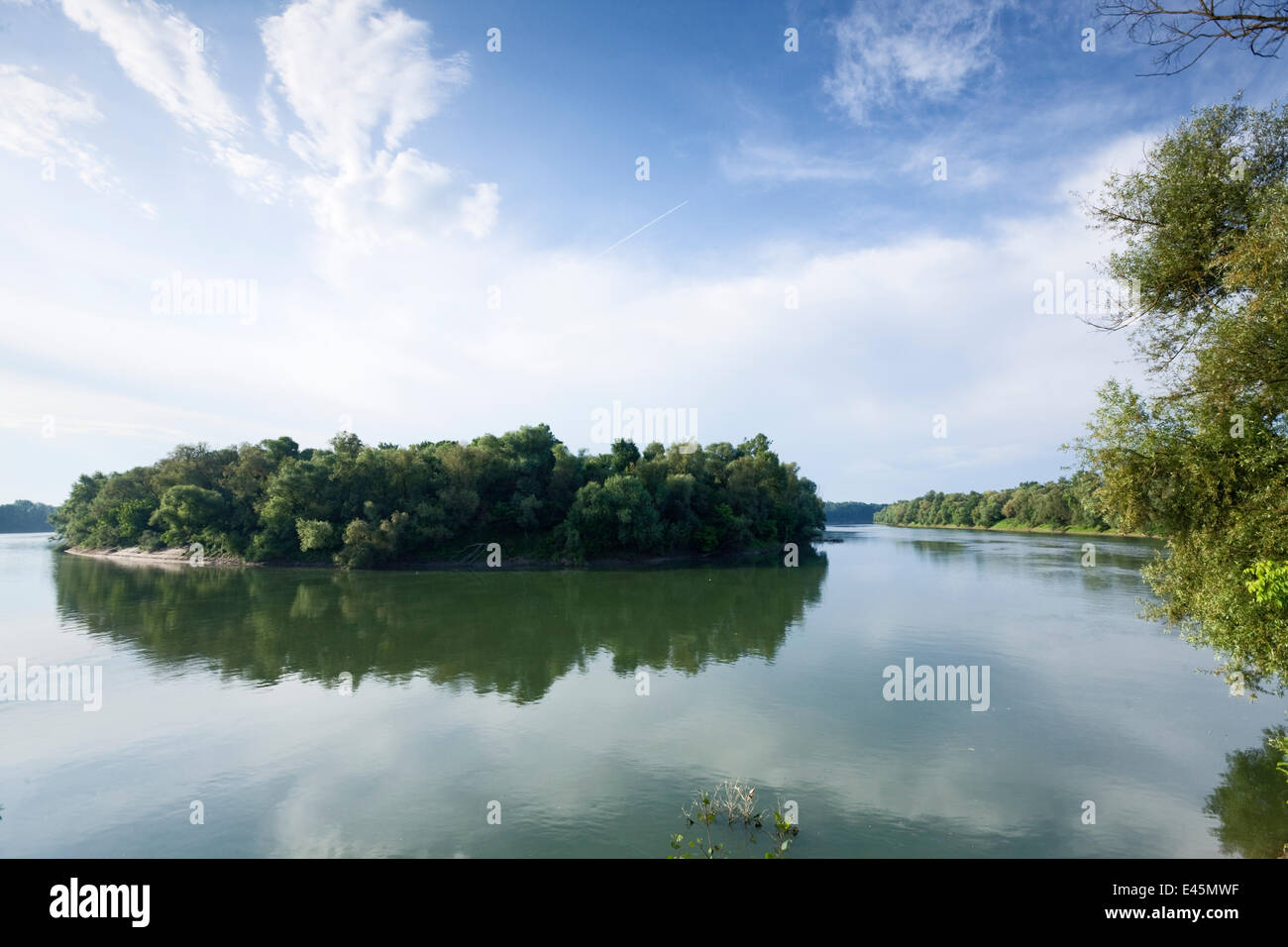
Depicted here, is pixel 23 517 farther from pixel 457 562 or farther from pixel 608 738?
pixel 608 738

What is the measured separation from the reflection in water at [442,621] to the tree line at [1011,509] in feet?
206

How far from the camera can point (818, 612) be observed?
115 ft

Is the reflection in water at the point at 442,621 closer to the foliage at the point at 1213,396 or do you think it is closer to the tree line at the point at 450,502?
the tree line at the point at 450,502

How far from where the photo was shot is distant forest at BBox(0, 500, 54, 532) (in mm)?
174250

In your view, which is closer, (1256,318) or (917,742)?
(1256,318)

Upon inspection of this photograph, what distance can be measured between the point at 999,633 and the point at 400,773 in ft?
88.4

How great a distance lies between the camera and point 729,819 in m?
10.8

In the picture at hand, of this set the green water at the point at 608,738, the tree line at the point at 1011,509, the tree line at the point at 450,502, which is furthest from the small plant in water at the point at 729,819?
the tree line at the point at 1011,509

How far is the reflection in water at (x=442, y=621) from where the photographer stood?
920 inches

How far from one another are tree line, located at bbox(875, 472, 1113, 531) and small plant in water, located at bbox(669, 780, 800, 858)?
82250 mm

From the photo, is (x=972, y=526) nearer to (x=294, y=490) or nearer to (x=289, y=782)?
(x=294, y=490)

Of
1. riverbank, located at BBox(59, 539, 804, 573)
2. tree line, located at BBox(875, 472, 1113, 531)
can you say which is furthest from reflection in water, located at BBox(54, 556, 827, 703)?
tree line, located at BBox(875, 472, 1113, 531)

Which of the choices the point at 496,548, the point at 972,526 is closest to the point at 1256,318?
the point at 496,548
